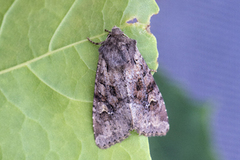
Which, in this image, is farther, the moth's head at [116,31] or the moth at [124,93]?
the moth at [124,93]

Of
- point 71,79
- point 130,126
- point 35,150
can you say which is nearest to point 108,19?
point 71,79

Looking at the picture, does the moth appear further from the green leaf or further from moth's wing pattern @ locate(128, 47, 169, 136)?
the green leaf

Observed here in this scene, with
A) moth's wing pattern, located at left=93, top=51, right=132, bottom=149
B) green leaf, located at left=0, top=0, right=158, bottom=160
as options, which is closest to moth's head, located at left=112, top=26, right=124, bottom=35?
green leaf, located at left=0, top=0, right=158, bottom=160

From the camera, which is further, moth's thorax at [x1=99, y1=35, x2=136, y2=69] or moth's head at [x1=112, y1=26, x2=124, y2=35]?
moth's thorax at [x1=99, y1=35, x2=136, y2=69]

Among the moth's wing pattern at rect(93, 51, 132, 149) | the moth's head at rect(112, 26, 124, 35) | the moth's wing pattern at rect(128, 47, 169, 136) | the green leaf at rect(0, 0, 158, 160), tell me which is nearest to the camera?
the green leaf at rect(0, 0, 158, 160)

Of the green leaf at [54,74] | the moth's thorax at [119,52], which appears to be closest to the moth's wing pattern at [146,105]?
the moth's thorax at [119,52]

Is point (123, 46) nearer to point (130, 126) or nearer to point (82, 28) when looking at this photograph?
point (82, 28)

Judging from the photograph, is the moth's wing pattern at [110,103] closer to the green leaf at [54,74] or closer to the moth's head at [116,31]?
the green leaf at [54,74]
